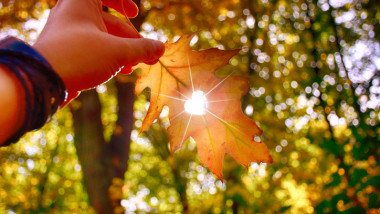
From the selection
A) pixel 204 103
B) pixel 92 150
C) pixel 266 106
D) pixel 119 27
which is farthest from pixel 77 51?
pixel 266 106

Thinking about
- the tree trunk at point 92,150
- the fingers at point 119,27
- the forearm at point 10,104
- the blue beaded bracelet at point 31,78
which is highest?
the tree trunk at point 92,150

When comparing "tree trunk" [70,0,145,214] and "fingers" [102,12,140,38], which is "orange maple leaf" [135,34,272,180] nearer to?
"fingers" [102,12,140,38]

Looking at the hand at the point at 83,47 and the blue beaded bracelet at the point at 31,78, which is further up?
the hand at the point at 83,47

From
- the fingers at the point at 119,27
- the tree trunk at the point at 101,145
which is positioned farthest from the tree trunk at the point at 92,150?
the fingers at the point at 119,27

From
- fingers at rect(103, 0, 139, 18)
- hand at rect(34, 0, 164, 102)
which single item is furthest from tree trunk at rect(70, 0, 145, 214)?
hand at rect(34, 0, 164, 102)

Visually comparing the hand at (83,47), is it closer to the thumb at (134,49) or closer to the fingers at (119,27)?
the thumb at (134,49)

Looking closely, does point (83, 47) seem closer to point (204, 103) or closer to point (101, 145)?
point (204, 103)

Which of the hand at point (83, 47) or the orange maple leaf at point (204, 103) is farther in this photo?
the orange maple leaf at point (204, 103)
